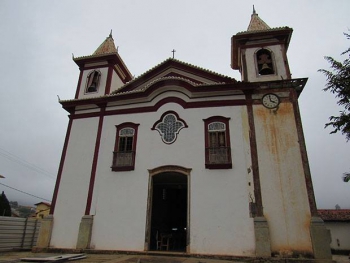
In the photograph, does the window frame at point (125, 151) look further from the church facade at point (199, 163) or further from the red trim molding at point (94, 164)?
the red trim molding at point (94, 164)

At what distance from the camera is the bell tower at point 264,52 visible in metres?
12.1

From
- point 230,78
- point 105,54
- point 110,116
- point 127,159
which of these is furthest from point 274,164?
point 105,54

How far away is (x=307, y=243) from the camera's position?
901 cm

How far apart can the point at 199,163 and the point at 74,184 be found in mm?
5980

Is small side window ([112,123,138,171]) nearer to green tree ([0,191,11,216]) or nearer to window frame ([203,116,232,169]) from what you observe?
window frame ([203,116,232,169])

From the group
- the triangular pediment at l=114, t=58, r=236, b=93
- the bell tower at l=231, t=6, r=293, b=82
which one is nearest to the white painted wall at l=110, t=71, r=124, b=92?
the triangular pediment at l=114, t=58, r=236, b=93

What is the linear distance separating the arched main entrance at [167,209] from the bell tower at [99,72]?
19.3 ft

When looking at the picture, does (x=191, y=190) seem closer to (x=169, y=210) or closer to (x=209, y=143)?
(x=209, y=143)

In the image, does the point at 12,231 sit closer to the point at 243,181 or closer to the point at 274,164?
the point at 243,181

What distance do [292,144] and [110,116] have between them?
8529 millimetres

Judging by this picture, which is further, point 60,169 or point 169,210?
point 169,210

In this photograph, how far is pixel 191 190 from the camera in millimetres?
10453

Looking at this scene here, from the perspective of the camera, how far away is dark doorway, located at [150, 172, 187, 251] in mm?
12047

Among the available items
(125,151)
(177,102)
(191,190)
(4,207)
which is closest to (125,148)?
(125,151)
